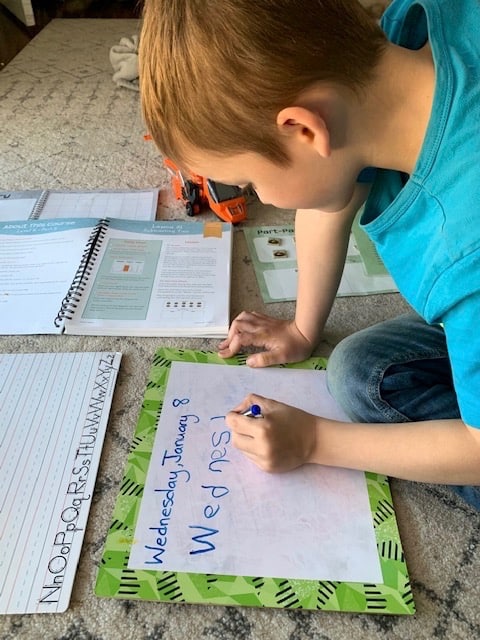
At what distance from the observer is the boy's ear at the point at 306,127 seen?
1.48 feet

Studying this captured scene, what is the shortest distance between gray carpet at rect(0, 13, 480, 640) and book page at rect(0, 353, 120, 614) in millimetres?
13

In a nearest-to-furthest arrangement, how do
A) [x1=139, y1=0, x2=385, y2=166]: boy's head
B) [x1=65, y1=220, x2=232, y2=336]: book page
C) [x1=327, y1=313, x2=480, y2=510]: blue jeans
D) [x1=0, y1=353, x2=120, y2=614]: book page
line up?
[x1=139, y1=0, x2=385, y2=166]: boy's head
[x1=0, y1=353, x2=120, y2=614]: book page
[x1=327, y1=313, x2=480, y2=510]: blue jeans
[x1=65, y1=220, x2=232, y2=336]: book page

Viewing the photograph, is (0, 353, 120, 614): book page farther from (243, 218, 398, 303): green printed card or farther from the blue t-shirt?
the blue t-shirt

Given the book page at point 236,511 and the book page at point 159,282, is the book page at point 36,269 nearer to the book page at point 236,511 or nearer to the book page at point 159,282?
the book page at point 159,282

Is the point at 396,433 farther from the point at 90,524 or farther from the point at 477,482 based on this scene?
the point at 90,524

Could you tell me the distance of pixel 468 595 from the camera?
0.56m

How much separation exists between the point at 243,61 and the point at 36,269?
534 mm

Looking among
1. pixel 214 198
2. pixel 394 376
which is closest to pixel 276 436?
pixel 394 376

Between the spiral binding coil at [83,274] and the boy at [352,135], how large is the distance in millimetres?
306

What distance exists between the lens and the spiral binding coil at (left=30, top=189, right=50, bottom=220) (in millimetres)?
995

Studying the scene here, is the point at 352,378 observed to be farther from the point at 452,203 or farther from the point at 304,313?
the point at 452,203

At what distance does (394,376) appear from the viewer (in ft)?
2.23

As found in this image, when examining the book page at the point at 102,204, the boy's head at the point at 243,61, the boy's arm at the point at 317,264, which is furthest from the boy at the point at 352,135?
the book page at the point at 102,204

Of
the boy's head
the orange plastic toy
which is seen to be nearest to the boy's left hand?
the boy's head
